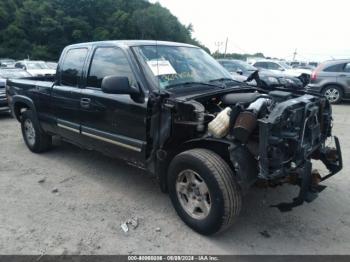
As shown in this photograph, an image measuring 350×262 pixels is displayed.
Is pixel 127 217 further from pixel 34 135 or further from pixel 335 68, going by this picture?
pixel 335 68

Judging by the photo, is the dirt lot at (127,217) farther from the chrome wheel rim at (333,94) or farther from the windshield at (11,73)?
the chrome wheel rim at (333,94)

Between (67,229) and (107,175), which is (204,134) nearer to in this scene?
(67,229)

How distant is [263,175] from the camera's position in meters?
2.71

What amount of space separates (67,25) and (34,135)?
57.0m

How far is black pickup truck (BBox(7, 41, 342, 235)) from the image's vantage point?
2820 millimetres

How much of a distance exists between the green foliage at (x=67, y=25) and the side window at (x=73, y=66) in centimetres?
4998

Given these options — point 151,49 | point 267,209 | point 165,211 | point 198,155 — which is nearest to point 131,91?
point 151,49

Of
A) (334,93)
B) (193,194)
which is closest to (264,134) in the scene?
(193,194)

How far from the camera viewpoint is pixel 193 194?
3199 mm

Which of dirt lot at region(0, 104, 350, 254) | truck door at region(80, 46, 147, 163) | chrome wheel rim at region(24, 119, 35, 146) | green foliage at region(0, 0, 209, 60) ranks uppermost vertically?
green foliage at region(0, 0, 209, 60)

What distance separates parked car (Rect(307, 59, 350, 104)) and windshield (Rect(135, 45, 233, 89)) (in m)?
8.62

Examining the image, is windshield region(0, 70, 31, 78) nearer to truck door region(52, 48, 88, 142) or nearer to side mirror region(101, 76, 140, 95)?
truck door region(52, 48, 88, 142)

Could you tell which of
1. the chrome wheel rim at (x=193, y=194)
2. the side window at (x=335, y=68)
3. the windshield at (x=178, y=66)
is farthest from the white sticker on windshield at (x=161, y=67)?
the side window at (x=335, y=68)

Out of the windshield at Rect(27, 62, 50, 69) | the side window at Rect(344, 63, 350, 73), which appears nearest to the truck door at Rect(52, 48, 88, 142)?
the side window at Rect(344, 63, 350, 73)
